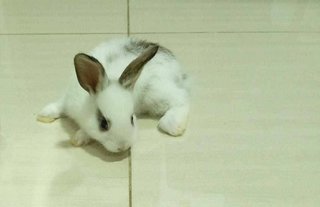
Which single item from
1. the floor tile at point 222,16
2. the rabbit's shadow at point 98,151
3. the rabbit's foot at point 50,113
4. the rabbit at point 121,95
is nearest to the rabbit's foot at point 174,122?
the rabbit at point 121,95

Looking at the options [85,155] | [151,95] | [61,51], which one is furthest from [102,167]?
[61,51]

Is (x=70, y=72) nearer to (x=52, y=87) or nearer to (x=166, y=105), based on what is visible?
(x=52, y=87)

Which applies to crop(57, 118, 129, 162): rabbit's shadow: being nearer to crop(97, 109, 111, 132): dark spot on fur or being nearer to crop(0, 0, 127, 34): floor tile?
crop(97, 109, 111, 132): dark spot on fur

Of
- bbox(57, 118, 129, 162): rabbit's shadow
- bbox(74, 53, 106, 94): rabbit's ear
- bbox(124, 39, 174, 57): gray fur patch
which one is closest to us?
bbox(74, 53, 106, 94): rabbit's ear

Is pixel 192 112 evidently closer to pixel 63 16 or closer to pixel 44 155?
pixel 44 155

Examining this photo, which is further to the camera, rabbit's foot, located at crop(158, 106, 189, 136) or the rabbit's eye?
rabbit's foot, located at crop(158, 106, 189, 136)

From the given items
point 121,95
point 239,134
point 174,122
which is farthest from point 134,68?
point 239,134

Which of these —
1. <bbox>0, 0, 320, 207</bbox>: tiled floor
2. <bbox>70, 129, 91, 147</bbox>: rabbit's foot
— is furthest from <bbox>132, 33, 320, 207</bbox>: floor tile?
<bbox>70, 129, 91, 147</bbox>: rabbit's foot
